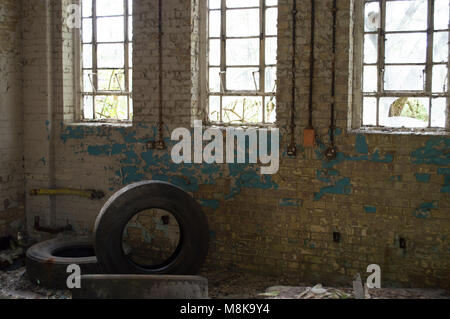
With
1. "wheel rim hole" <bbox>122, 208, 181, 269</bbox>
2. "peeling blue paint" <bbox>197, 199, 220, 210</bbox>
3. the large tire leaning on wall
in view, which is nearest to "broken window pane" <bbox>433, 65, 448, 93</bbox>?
"peeling blue paint" <bbox>197, 199, 220, 210</bbox>

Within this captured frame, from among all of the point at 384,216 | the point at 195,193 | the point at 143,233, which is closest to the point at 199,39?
the point at 195,193

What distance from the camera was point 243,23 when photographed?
5.82 m

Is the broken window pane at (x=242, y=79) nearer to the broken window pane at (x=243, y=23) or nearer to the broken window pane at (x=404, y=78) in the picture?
the broken window pane at (x=243, y=23)

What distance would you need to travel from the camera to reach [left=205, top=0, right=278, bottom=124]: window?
5.75 meters

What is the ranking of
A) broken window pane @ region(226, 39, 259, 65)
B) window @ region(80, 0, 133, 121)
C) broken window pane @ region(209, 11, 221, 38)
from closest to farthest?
broken window pane @ region(226, 39, 259, 65)
broken window pane @ region(209, 11, 221, 38)
window @ region(80, 0, 133, 121)

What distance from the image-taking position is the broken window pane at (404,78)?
522cm

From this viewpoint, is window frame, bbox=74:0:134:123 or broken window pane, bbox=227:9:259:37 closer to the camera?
broken window pane, bbox=227:9:259:37

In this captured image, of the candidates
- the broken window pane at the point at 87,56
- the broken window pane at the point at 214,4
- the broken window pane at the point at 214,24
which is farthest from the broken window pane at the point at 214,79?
the broken window pane at the point at 87,56

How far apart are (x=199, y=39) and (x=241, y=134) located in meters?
1.16

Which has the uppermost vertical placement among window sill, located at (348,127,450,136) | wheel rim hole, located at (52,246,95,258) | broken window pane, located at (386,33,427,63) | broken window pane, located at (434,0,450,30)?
broken window pane, located at (434,0,450,30)

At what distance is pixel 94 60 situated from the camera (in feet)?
21.7

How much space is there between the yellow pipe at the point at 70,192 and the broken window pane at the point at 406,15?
11.9 feet

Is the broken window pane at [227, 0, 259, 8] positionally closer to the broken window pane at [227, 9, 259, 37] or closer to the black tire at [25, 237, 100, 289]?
the broken window pane at [227, 9, 259, 37]

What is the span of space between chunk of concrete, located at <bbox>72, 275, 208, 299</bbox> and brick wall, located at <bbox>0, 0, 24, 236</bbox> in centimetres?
250
